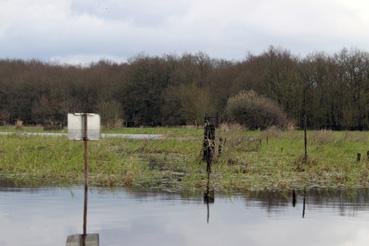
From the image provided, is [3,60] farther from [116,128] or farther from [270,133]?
[270,133]

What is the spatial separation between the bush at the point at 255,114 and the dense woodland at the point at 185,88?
676cm

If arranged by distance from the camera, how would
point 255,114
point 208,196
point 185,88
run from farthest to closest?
point 185,88 → point 255,114 → point 208,196

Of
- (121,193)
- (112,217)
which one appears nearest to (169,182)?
(121,193)

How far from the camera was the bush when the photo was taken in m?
40.2

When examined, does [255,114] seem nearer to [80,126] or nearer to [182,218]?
[182,218]

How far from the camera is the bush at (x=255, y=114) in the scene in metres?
40.2

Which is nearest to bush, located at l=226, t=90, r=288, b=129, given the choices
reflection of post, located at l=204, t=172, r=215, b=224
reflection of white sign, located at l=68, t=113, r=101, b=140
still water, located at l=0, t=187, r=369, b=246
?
reflection of post, located at l=204, t=172, r=215, b=224

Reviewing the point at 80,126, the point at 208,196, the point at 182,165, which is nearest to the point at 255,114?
the point at 182,165

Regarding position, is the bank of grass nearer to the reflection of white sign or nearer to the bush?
the reflection of white sign

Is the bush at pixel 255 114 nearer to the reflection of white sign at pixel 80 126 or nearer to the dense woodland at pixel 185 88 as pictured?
the dense woodland at pixel 185 88

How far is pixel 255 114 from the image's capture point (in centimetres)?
4041

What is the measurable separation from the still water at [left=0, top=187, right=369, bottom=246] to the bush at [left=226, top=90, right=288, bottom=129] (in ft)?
86.6

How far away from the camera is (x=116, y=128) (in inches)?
1817

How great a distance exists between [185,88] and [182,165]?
144 ft
